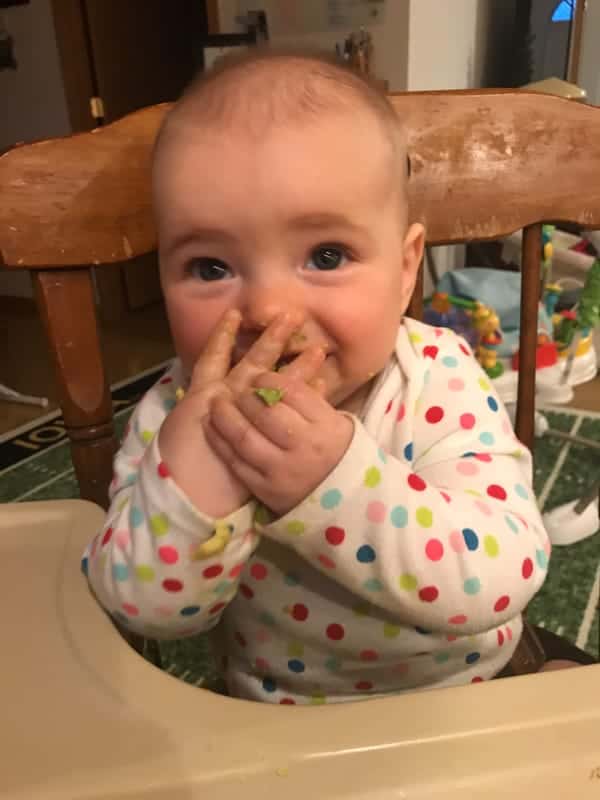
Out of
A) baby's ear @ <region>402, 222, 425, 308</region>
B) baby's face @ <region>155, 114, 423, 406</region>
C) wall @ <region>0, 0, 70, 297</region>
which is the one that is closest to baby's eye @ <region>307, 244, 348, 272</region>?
baby's face @ <region>155, 114, 423, 406</region>

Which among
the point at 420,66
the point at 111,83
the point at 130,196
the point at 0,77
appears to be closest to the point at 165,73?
the point at 111,83

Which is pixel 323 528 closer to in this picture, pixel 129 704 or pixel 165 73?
pixel 129 704

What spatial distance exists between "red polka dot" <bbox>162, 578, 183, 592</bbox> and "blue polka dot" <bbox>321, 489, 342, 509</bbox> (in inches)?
4.2

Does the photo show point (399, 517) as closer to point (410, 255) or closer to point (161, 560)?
point (161, 560)

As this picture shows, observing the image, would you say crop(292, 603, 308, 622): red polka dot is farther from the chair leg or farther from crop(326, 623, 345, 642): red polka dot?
the chair leg

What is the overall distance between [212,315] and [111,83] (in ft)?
9.36

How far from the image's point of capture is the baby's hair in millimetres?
489

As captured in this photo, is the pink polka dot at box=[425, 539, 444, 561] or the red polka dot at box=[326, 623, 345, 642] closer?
the pink polka dot at box=[425, 539, 444, 561]

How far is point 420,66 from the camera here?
2197 millimetres

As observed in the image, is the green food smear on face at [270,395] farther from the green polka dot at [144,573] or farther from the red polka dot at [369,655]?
the red polka dot at [369,655]

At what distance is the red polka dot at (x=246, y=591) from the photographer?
2.05 ft

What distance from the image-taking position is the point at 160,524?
1.48 feet

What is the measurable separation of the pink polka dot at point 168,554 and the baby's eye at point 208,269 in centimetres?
18

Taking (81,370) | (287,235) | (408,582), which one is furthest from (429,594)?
(81,370)
